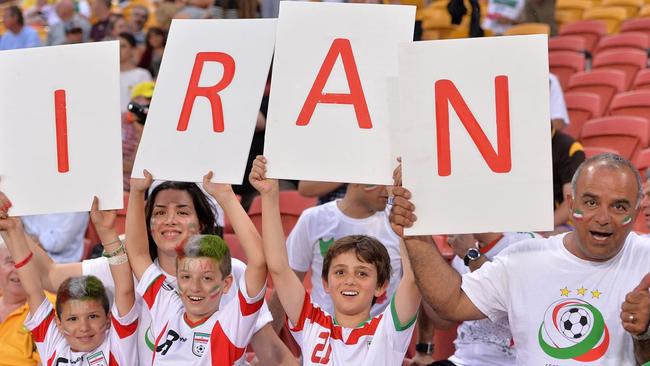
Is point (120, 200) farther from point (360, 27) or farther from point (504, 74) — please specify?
point (504, 74)

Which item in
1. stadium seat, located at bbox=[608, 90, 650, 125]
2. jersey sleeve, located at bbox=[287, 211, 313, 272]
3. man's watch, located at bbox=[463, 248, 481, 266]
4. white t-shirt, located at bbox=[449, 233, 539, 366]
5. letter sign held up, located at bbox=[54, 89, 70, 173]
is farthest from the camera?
stadium seat, located at bbox=[608, 90, 650, 125]

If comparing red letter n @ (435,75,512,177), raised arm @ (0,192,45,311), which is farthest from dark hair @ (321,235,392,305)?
raised arm @ (0,192,45,311)

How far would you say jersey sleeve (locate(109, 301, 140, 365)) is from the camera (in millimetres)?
3414

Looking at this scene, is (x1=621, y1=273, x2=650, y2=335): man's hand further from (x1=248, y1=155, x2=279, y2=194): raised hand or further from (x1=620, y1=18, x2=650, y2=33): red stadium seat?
(x1=620, y1=18, x2=650, y2=33): red stadium seat

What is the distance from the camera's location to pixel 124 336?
11.2 ft

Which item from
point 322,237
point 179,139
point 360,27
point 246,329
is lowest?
point 246,329

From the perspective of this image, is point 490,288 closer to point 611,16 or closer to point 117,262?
point 117,262

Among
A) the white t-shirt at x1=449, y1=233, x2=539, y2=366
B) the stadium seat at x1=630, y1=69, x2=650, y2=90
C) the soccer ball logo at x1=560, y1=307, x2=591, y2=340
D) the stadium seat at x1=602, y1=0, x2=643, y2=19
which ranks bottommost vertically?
the white t-shirt at x1=449, y1=233, x2=539, y2=366

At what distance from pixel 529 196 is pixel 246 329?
1080 mm

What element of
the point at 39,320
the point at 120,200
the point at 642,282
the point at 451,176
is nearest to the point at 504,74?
the point at 451,176

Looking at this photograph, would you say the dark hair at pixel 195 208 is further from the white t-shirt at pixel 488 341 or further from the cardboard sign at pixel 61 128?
the white t-shirt at pixel 488 341

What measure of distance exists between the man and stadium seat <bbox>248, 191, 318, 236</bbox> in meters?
2.60

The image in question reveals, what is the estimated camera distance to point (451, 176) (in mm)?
2895

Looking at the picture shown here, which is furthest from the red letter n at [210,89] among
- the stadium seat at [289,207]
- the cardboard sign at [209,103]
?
the stadium seat at [289,207]
